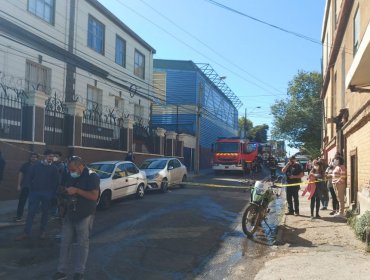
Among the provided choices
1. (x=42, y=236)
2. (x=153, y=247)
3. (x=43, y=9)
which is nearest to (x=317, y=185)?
(x=153, y=247)

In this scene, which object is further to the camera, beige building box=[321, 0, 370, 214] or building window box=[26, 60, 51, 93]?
building window box=[26, 60, 51, 93]

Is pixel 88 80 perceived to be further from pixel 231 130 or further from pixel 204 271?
pixel 231 130

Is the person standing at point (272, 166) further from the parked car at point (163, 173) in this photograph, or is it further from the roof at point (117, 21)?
the roof at point (117, 21)

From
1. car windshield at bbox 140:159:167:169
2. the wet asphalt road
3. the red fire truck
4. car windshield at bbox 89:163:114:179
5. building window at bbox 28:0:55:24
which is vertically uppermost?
building window at bbox 28:0:55:24

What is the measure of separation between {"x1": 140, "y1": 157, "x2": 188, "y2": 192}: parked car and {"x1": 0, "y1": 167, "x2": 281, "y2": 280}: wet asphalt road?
5.24 meters

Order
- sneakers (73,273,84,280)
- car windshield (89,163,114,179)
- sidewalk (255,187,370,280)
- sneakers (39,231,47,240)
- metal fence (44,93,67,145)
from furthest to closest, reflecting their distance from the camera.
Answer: metal fence (44,93,67,145) → car windshield (89,163,114,179) → sneakers (39,231,47,240) → sidewalk (255,187,370,280) → sneakers (73,273,84,280)

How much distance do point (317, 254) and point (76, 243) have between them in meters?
4.17

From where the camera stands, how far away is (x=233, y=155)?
1379 inches

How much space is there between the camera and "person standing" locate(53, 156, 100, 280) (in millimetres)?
6215

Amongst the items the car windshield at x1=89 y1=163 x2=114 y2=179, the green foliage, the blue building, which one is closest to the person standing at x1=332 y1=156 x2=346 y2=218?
the green foliage

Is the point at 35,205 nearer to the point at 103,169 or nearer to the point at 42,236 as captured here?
the point at 42,236

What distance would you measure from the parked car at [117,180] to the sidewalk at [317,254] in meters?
5.40

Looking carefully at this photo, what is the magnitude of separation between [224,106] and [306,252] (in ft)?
171

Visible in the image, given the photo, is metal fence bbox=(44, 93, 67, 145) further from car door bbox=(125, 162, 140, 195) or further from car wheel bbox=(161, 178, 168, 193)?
car wheel bbox=(161, 178, 168, 193)
